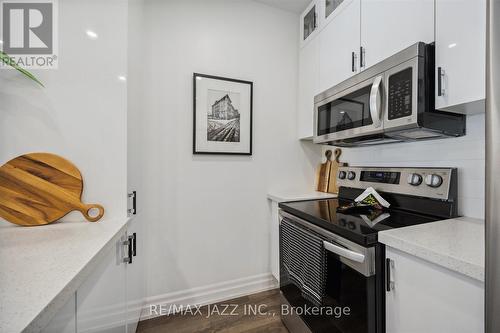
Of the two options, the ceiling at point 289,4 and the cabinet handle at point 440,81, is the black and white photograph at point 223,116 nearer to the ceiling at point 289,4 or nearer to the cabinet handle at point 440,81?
the ceiling at point 289,4

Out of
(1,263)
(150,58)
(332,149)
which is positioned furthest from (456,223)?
(150,58)

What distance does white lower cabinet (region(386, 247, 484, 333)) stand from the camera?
0.62 m

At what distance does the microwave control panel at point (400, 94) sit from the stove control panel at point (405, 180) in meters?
0.42

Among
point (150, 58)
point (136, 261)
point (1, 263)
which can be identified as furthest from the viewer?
point (150, 58)

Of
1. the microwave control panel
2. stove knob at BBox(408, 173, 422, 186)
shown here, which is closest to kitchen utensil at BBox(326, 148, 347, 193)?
stove knob at BBox(408, 173, 422, 186)

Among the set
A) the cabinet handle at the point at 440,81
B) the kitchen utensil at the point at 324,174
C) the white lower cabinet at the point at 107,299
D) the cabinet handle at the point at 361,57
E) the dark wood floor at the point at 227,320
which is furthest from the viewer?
the kitchen utensil at the point at 324,174

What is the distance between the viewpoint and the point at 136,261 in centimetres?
141

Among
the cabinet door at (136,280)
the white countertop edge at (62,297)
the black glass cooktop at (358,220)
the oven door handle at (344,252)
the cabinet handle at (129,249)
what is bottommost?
the cabinet door at (136,280)

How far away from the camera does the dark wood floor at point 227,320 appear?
4.90ft

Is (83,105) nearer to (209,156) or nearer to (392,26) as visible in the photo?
(209,156)

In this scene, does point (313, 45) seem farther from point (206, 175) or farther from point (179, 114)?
point (206, 175)

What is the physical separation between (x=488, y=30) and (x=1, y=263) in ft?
4.65

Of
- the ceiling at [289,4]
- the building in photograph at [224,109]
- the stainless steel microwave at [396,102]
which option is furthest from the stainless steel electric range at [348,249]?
the ceiling at [289,4]

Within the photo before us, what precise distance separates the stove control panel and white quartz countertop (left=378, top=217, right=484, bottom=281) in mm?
201
